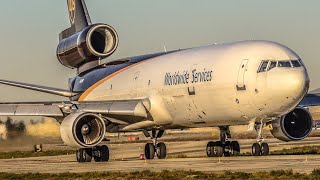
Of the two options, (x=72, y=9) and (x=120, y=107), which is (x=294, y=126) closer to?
(x=120, y=107)

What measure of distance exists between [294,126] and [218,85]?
5.26 metres

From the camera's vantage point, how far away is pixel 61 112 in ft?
120

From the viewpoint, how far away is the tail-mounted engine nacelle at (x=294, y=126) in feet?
114

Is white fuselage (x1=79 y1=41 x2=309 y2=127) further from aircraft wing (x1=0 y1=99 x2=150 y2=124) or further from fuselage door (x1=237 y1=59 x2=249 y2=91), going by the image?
aircraft wing (x1=0 y1=99 x2=150 y2=124)

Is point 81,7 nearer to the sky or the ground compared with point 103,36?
nearer to the sky

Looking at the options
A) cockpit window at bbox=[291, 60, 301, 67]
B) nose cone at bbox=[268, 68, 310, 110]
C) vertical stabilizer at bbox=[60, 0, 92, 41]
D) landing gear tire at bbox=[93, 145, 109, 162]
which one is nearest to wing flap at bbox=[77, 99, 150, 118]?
landing gear tire at bbox=[93, 145, 109, 162]

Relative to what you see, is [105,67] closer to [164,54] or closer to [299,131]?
[164,54]

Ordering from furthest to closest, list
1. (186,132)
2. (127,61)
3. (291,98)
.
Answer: (186,132)
(127,61)
(291,98)

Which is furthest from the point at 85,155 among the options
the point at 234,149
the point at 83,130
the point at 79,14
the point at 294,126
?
the point at 79,14

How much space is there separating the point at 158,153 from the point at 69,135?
5.53 meters

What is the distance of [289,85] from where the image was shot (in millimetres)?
29453

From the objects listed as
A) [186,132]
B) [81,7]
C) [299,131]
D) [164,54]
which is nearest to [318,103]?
[299,131]

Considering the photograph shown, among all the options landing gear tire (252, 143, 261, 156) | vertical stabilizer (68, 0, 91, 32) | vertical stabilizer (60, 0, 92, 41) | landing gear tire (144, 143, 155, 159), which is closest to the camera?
landing gear tire (252, 143, 261, 156)

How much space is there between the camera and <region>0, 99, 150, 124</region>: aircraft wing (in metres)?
36.1
